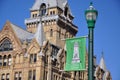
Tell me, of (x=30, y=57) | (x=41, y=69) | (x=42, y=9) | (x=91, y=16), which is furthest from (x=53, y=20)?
(x=91, y=16)

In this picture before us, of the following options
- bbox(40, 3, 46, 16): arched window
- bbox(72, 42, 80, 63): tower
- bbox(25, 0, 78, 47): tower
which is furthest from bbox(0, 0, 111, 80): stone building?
bbox(72, 42, 80, 63): tower

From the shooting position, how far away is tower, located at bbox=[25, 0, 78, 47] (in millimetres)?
69831

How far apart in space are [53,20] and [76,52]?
45001mm

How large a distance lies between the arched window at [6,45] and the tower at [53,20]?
42.8ft

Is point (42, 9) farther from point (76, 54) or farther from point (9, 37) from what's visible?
point (76, 54)

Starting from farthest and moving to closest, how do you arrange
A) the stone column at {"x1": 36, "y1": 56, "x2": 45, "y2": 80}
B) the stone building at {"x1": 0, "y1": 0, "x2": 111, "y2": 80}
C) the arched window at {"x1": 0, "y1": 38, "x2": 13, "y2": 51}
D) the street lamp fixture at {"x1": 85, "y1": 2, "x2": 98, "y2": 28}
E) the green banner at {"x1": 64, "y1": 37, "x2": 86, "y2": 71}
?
the arched window at {"x1": 0, "y1": 38, "x2": 13, "y2": 51}
the stone building at {"x1": 0, "y1": 0, "x2": 111, "y2": 80}
the stone column at {"x1": 36, "y1": 56, "x2": 45, "y2": 80}
the green banner at {"x1": 64, "y1": 37, "x2": 86, "y2": 71}
the street lamp fixture at {"x1": 85, "y1": 2, "x2": 98, "y2": 28}

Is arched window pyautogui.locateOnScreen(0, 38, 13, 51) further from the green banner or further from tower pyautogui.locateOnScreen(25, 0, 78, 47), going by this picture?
the green banner

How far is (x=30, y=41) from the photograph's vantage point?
57625mm

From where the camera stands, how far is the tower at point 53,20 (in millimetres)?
69831

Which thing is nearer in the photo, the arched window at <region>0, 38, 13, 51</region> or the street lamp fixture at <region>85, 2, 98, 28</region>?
the street lamp fixture at <region>85, 2, 98, 28</region>

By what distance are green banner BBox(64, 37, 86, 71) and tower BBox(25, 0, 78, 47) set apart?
43.3 metres

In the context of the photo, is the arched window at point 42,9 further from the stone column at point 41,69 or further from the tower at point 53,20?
the stone column at point 41,69

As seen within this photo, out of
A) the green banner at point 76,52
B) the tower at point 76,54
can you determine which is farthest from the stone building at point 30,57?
the tower at point 76,54

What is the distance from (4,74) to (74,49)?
113 feet
